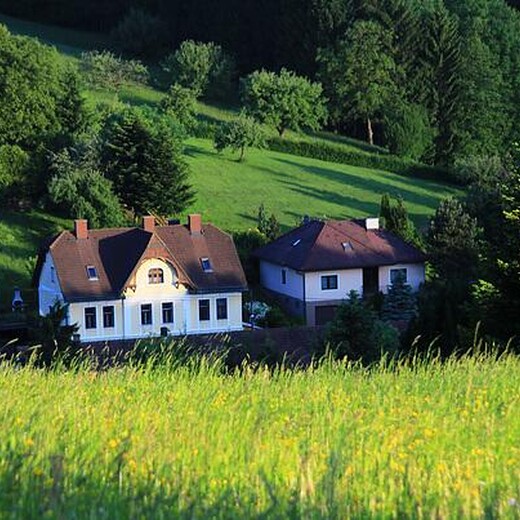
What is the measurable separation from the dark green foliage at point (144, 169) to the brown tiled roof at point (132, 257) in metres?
6.69

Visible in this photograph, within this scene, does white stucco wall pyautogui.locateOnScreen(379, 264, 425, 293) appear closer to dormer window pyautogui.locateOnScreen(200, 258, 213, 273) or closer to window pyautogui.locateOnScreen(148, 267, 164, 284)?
dormer window pyautogui.locateOnScreen(200, 258, 213, 273)

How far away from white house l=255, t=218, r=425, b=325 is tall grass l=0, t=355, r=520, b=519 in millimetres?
36769

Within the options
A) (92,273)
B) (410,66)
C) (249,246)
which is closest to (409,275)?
(249,246)

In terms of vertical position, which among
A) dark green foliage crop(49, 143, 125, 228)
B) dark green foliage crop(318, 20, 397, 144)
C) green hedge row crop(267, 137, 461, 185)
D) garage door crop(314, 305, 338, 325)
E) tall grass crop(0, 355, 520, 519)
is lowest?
tall grass crop(0, 355, 520, 519)

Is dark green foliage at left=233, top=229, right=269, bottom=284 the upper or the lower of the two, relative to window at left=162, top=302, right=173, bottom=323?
upper

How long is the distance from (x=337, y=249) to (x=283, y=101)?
953 inches

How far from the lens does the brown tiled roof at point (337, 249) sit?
45594 mm

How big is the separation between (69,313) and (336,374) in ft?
106

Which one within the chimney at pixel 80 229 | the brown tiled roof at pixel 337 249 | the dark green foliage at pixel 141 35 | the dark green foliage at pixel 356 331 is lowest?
the dark green foliage at pixel 356 331

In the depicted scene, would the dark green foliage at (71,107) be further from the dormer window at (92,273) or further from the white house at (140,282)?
the dormer window at (92,273)

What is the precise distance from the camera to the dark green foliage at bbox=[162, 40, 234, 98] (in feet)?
245

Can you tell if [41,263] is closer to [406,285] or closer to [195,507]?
[406,285]

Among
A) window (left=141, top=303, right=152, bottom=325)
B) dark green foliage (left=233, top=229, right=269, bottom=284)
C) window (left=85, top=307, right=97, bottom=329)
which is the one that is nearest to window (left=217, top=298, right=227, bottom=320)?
window (left=141, top=303, right=152, bottom=325)

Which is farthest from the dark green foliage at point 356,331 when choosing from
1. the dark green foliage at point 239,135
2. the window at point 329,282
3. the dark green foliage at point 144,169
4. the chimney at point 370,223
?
the dark green foliage at point 239,135
